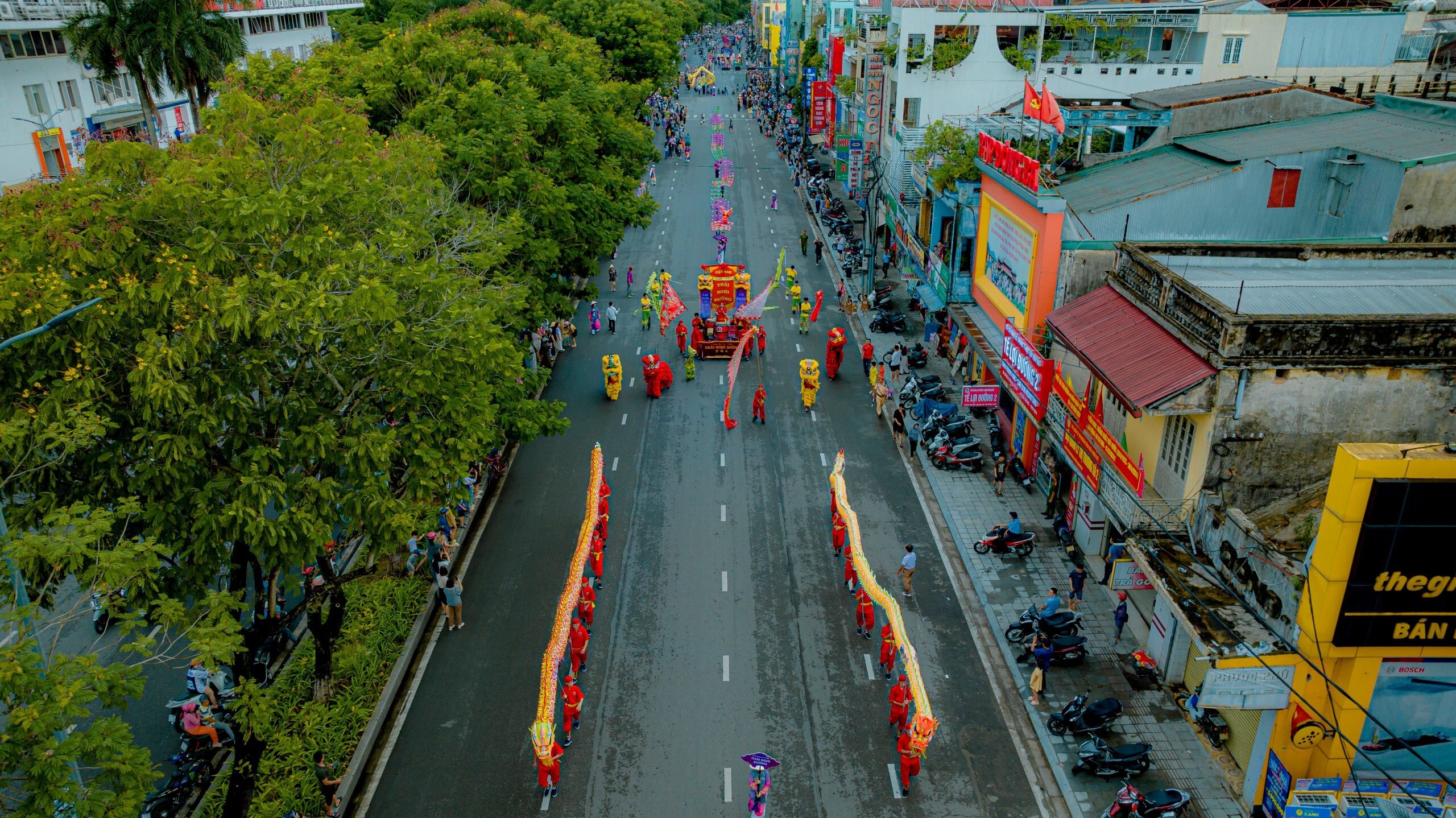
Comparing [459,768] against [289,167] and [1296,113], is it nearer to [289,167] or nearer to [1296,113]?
[289,167]

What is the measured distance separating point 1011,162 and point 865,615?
13830mm

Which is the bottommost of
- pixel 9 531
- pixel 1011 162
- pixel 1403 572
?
pixel 1403 572

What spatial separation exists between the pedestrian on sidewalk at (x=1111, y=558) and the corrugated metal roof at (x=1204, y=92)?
15737 millimetres

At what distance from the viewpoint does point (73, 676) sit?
36.7ft

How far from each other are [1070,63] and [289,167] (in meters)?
35.0

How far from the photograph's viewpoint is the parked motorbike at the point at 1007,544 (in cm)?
2478

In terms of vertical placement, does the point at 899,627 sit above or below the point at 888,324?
above

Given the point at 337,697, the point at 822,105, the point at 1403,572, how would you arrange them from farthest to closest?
1. the point at 822,105
2. the point at 337,697
3. the point at 1403,572

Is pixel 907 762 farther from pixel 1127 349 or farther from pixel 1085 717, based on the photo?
pixel 1127 349

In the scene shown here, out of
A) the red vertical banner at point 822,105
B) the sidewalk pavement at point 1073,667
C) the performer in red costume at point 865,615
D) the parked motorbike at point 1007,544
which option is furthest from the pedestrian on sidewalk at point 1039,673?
the red vertical banner at point 822,105

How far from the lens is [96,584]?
12.2 m

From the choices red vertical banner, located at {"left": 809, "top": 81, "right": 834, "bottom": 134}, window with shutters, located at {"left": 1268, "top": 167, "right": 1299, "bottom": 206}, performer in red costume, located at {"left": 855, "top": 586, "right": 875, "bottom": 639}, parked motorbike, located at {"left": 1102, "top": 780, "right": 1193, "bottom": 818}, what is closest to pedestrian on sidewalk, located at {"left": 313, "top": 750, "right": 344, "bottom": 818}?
performer in red costume, located at {"left": 855, "top": 586, "right": 875, "bottom": 639}

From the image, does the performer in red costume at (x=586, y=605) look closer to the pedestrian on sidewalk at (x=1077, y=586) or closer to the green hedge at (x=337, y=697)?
the green hedge at (x=337, y=697)

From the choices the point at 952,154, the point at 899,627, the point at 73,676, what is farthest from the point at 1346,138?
the point at 73,676
